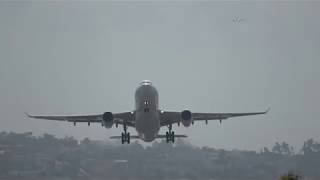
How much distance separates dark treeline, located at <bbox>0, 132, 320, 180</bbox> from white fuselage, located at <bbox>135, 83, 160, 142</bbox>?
2466cm

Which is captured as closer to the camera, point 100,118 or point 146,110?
point 146,110

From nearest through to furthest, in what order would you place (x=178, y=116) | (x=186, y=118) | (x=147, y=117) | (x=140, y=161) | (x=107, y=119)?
(x=147, y=117) < (x=107, y=119) < (x=186, y=118) < (x=178, y=116) < (x=140, y=161)

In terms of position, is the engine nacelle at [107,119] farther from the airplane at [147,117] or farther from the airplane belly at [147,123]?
the airplane belly at [147,123]

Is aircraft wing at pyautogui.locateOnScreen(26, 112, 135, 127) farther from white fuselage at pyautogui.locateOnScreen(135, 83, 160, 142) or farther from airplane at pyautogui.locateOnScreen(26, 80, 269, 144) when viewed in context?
white fuselage at pyautogui.locateOnScreen(135, 83, 160, 142)

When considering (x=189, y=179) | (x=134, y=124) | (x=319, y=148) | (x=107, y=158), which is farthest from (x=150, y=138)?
(x=319, y=148)

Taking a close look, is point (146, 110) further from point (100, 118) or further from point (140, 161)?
point (140, 161)

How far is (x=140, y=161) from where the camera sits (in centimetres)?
9862

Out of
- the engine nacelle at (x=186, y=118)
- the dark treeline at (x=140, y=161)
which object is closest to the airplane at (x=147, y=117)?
the engine nacelle at (x=186, y=118)

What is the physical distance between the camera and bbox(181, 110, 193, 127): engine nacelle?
70162mm

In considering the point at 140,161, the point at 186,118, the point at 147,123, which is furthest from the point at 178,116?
the point at 140,161

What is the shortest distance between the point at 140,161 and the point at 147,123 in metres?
31.1

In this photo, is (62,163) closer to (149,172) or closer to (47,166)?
(47,166)

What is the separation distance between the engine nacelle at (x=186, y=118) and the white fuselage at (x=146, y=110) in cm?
232

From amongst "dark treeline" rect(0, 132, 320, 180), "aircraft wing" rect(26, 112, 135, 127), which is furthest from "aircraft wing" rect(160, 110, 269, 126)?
"dark treeline" rect(0, 132, 320, 180)
